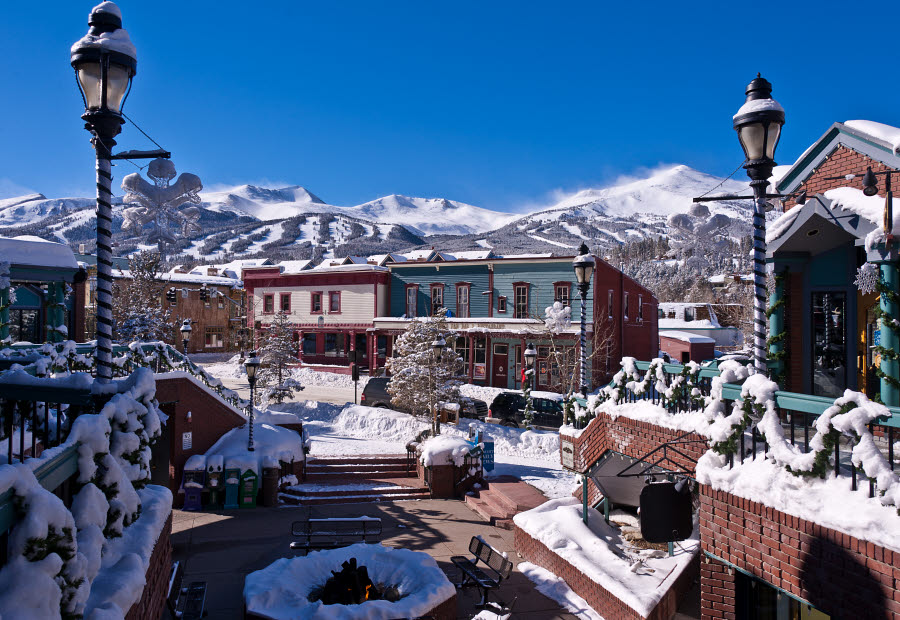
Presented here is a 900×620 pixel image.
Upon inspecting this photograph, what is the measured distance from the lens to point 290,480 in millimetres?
16906

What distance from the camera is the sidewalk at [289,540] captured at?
10015mm

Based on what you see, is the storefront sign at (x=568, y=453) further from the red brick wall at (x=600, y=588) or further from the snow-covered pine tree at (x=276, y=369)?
the snow-covered pine tree at (x=276, y=369)

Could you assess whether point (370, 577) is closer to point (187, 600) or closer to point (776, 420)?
point (187, 600)

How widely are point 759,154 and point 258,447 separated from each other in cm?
1503

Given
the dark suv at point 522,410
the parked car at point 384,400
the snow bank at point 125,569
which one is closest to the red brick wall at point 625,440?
the snow bank at point 125,569

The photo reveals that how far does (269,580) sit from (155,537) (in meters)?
4.27

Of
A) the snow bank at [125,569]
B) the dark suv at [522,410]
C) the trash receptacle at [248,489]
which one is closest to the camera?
the snow bank at [125,569]

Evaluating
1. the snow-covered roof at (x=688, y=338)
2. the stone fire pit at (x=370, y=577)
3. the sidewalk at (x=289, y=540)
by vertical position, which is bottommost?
the sidewalk at (x=289, y=540)

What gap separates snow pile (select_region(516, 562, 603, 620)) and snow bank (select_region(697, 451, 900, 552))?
417 cm

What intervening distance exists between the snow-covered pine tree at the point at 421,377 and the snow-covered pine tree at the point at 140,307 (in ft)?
60.1

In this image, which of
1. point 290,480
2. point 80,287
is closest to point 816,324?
point 290,480

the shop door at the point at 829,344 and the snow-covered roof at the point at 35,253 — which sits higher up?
the snow-covered roof at the point at 35,253

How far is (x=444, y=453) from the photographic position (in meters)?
17.0

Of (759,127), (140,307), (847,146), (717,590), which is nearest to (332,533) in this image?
(717,590)
